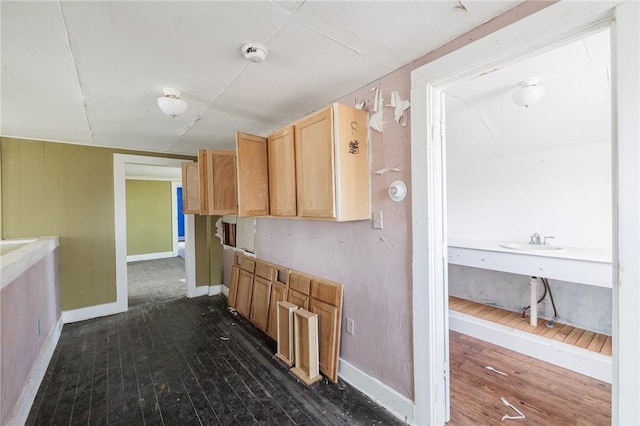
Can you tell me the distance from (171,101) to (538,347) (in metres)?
3.60

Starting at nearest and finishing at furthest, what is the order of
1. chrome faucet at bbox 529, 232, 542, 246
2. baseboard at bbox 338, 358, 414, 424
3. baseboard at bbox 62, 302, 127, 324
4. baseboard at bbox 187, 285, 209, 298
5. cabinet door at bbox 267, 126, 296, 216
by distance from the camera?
1. baseboard at bbox 338, 358, 414, 424
2. cabinet door at bbox 267, 126, 296, 216
3. chrome faucet at bbox 529, 232, 542, 246
4. baseboard at bbox 62, 302, 127, 324
5. baseboard at bbox 187, 285, 209, 298

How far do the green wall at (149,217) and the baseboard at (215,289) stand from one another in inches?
163

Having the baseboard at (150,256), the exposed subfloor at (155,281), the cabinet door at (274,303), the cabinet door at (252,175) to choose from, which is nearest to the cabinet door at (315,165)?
the cabinet door at (252,175)

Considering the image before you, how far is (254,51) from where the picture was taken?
1465mm

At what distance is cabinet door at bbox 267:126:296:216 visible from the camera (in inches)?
84.2

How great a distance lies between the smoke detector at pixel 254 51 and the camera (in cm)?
145

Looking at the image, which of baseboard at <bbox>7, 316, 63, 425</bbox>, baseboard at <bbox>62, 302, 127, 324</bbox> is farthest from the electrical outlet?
baseboard at <bbox>62, 302, 127, 324</bbox>

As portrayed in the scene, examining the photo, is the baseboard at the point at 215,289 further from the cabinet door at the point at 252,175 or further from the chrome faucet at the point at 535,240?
the chrome faucet at the point at 535,240

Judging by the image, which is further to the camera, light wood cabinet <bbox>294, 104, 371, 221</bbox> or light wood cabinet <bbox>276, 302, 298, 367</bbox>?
light wood cabinet <bbox>276, 302, 298, 367</bbox>

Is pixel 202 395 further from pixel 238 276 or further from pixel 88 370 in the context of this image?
pixel 238 276

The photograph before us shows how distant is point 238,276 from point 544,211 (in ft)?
11.7

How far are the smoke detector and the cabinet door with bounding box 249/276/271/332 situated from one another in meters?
2.25

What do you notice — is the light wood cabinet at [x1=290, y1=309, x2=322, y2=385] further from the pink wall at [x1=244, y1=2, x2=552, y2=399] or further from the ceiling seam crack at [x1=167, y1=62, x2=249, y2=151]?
the ceiling seam crack at [x1=167, y1=62, x2=249, y2=151]

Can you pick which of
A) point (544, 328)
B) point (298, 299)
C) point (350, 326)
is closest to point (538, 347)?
point (544, 328)
